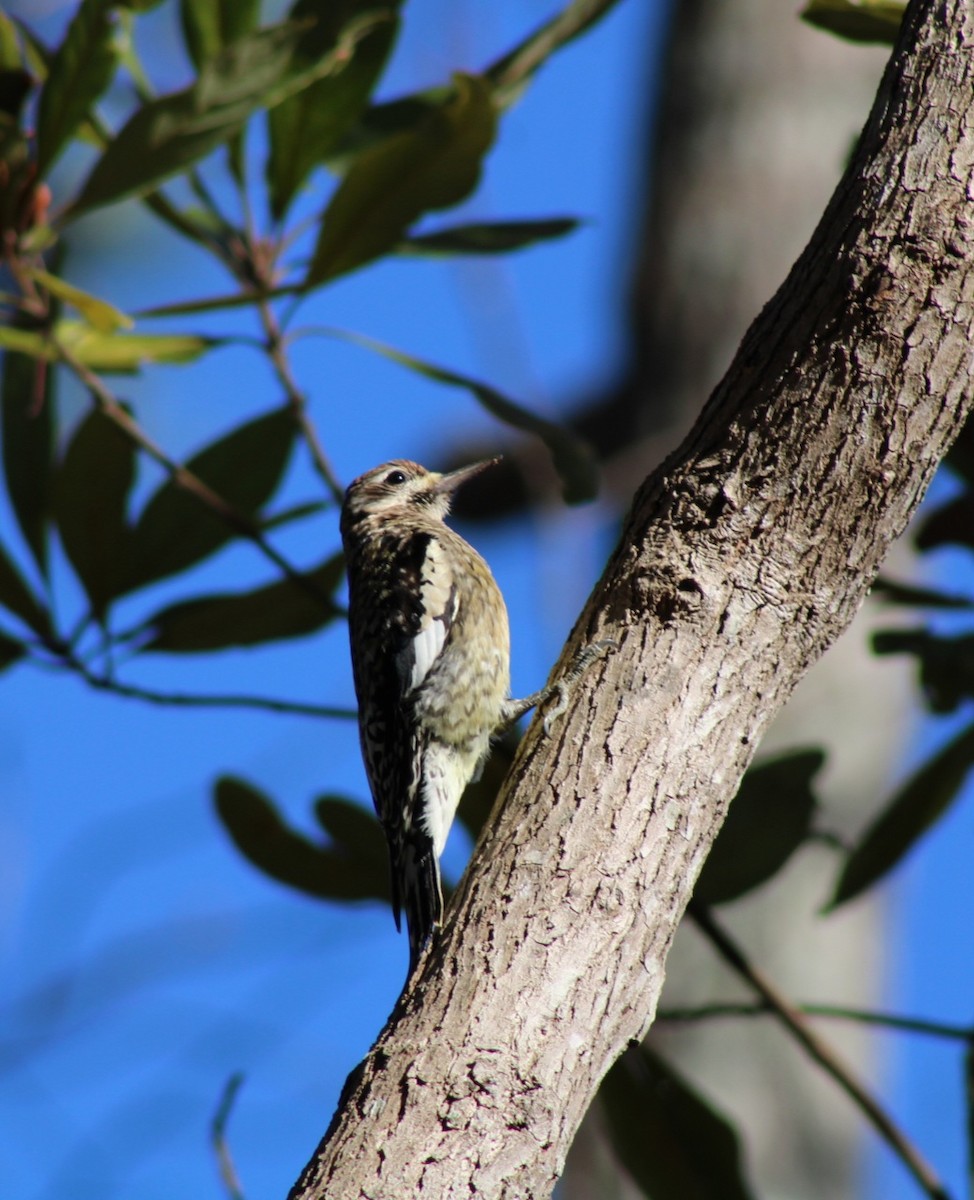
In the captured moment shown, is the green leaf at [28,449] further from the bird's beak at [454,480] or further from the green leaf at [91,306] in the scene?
the bird's beak at [454,480]

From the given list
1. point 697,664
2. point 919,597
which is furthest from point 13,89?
point 919,597

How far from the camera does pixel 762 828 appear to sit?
294 cm

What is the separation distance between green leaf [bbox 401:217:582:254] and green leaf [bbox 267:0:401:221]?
299 mm

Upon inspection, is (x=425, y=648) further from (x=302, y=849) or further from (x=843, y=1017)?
(x=843, y=1017)

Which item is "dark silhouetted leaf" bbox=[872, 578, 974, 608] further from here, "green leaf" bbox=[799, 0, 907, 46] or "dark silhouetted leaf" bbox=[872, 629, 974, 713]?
"green leaf" bbox=[799, 0, 907, 46]

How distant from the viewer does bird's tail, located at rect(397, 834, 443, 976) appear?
3.20 metres

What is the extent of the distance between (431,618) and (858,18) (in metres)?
1.74

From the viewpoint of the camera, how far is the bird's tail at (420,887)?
10.5 ft

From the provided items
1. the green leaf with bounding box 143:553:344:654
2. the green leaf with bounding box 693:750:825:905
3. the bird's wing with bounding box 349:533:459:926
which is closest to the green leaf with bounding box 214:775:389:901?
the bird's wing with bounding box 349:533:459:926

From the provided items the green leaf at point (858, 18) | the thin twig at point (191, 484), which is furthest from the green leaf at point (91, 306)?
the green leaf at point (858, 18)

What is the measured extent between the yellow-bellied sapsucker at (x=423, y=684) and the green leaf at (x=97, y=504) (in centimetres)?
70

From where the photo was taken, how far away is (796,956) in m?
6.24

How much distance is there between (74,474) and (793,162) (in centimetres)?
480

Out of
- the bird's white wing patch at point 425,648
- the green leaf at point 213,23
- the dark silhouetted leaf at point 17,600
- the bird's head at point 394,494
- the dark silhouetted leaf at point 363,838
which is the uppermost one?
the green leaf at point 213,23
